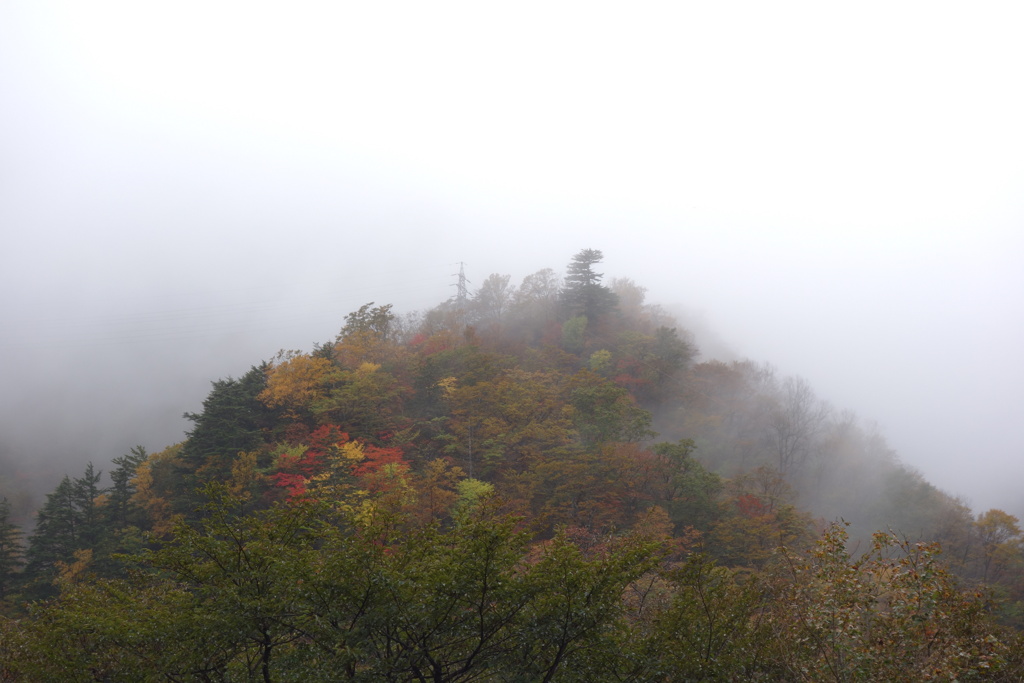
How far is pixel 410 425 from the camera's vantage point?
2941 cm

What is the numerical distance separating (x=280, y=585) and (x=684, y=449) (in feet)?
74.2

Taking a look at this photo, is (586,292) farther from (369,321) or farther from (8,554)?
(8,554)

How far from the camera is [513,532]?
16750mm

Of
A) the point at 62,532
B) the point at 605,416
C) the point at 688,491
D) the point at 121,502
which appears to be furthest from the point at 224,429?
the point at 688,491

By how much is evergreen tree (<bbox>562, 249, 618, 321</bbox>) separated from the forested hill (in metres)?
0.32

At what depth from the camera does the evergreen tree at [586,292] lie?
164 ft

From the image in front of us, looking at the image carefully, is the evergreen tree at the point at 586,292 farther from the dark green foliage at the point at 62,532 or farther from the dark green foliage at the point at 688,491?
the dark green foliage at the point at 62,532

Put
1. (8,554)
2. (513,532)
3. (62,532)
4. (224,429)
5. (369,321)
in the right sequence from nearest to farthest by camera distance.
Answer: (513,532)
(8,554)
(62,532)
(224,429)
(369,321)

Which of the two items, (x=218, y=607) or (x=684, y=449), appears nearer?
(x=218, y=607)

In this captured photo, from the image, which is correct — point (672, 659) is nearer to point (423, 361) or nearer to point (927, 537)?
point (423, 361)

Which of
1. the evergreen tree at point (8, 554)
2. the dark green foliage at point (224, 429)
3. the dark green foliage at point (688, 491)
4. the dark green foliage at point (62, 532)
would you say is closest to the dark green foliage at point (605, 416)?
the dark green foliage at point (688, 491)

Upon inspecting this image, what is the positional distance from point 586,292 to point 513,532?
36.1 m

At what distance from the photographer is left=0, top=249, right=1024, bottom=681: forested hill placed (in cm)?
782

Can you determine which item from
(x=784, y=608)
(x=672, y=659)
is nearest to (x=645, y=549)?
(x=672, y=659)
